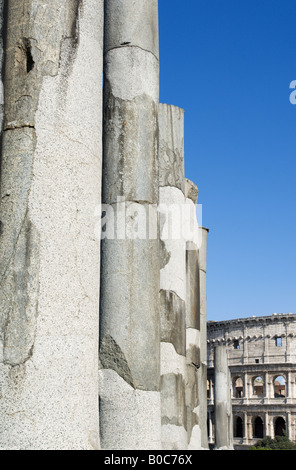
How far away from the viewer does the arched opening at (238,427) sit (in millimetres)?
58744

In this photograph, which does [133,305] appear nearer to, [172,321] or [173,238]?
[172,321]

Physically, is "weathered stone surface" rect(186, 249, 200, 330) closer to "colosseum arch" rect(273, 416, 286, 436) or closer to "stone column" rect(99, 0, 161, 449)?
"stone column" rect(99, 0, 161, 449)

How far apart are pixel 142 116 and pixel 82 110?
0.84 m

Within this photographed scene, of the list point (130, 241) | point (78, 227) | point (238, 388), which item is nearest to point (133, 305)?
point (130, 241)

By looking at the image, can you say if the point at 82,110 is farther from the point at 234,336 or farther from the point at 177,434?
the point at 234,336

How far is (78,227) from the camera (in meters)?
3.51

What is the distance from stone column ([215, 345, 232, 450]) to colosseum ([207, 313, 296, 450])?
1325 inches

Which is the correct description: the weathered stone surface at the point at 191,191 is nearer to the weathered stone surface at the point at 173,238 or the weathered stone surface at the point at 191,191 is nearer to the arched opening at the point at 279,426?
the weathered stone surface at the point at 173,238

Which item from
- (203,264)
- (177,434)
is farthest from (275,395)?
(177,434)

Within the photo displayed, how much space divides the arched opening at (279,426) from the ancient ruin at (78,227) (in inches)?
2212

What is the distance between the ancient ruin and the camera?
3.22 metres

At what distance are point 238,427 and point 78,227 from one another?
59.0 meters

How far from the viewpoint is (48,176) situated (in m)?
3.45

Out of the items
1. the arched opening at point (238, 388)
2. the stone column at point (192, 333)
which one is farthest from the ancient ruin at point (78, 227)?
the arched opening at point (238, 388)
